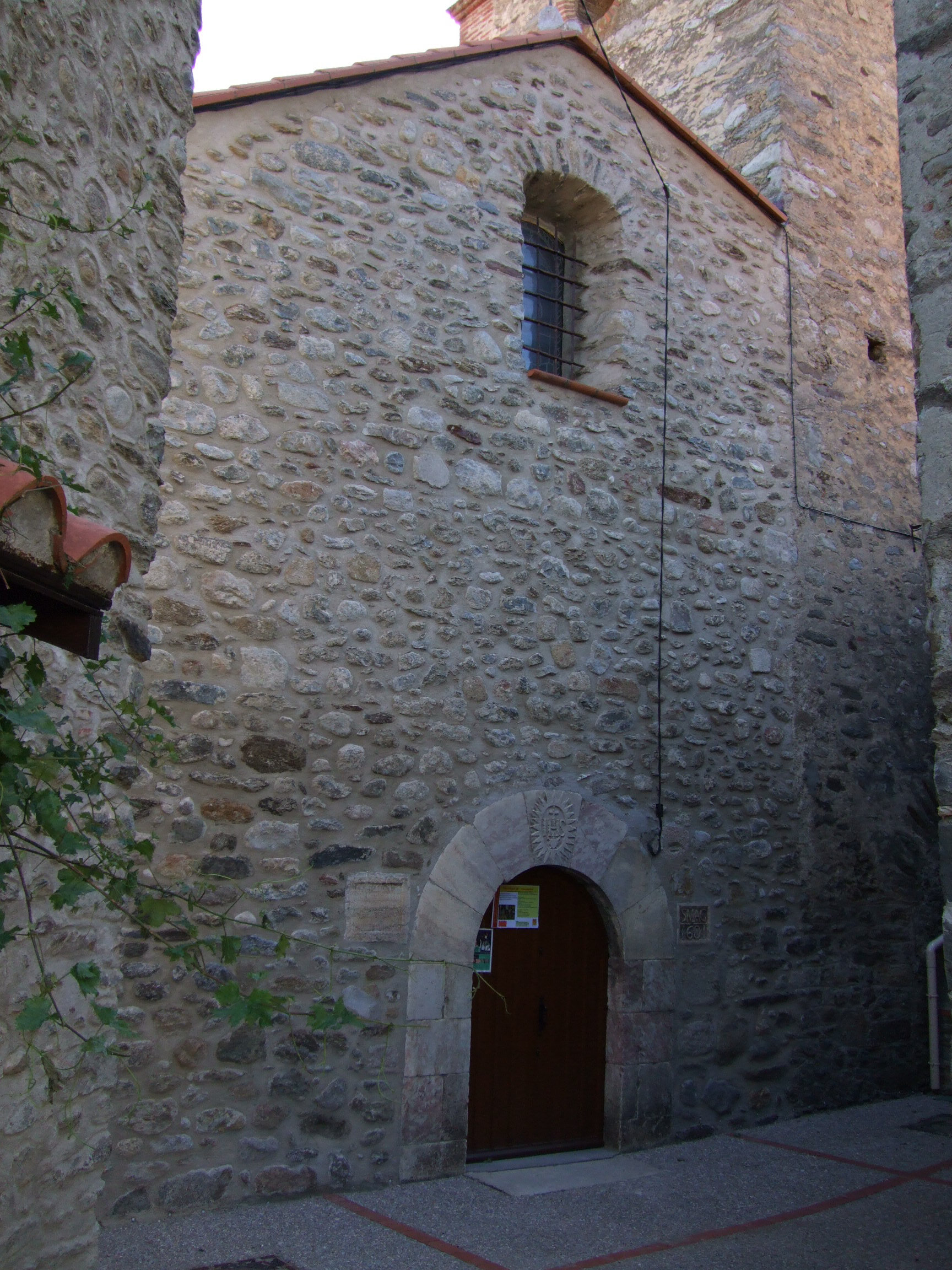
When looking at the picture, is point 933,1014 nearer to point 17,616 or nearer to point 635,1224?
point 635,1224

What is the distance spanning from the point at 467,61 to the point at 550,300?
4.16ft

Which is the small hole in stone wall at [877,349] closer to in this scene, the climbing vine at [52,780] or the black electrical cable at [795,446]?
the black electrical cable at [795,446]

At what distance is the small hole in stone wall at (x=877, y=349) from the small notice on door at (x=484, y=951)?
487 centimetres

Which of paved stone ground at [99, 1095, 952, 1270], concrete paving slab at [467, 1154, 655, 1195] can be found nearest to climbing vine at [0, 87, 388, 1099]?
paved stone ground at [99, 1095, 952, 1270]

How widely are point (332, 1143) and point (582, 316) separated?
4440mm

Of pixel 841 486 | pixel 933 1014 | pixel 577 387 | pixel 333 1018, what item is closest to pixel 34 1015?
pixel 333 1018

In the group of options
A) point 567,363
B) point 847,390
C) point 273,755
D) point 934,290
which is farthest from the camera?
point 847,390

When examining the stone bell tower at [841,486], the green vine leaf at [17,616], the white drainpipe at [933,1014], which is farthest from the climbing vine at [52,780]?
Answer: the white drainpipe at [933,1014]

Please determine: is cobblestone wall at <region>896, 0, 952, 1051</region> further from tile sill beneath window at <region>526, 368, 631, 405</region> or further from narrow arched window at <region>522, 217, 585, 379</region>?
narrow arched window at <region>522, 217, 585, 379</region>

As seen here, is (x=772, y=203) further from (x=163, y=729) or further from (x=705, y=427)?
(x=163, y=729)

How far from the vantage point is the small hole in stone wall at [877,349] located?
709 centimetres

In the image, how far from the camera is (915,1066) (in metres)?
6.29

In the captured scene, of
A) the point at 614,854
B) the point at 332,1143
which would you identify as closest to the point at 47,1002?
the point at 332,1143

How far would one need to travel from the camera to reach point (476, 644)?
478cm
